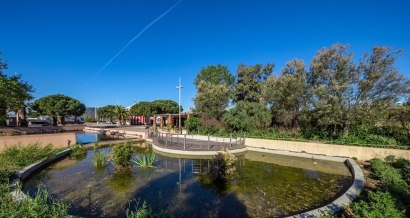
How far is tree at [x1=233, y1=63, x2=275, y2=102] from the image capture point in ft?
85.9

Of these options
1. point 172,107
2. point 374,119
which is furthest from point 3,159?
point 172,107

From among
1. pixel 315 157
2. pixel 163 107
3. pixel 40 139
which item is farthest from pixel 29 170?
pixel 163 107

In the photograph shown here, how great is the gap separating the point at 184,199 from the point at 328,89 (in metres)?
12.6

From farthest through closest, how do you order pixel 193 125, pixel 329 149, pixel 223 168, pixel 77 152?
1. pixel 193 125
2. pixel 77 152
3. pixel 329 149
4. pixel 223 168

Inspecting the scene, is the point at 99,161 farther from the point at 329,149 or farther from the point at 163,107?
the point at 163,107

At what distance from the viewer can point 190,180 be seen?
8180 millimetres

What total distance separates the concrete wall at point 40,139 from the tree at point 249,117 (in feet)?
44.4

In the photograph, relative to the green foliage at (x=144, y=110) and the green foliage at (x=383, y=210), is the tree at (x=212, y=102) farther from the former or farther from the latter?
the green foliage at (x=144, y=110)

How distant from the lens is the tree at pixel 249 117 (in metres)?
17.6

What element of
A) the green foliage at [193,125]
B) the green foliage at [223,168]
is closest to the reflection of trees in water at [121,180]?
the green foliage at [223,168]

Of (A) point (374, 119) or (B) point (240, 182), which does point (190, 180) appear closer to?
(B) point (240, 182)

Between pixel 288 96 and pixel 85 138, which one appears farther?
pixel 85 138

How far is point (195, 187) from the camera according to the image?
24.3 feet

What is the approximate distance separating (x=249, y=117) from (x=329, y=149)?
720 cm
